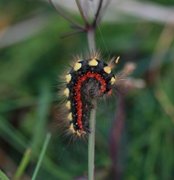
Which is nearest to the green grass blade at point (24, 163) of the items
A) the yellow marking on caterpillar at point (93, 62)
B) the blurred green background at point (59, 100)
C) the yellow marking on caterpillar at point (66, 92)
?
the blurred green background at point (59, 100)

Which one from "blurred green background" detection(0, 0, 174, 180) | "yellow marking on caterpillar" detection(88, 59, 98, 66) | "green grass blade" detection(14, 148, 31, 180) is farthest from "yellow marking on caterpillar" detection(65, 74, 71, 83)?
"blurred green background" detection(0, 0, 174, 180)

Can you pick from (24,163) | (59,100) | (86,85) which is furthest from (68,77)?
(59,100)

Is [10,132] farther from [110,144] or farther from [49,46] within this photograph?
[49,46]

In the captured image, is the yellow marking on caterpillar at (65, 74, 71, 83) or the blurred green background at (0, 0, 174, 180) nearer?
the yellow marking on caterpillar at (65, 74, 71, 83)

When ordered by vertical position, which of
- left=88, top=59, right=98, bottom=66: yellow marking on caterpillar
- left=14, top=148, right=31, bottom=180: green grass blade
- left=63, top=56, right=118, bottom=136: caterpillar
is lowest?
left=14, top=148, right=31, bottom=180: green grass blade

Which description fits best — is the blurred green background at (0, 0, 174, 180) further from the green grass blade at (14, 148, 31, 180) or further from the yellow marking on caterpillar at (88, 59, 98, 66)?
the yellow marking on caterpillar at (88, 59, 98, 66)

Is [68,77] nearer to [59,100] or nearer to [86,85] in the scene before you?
[86,85]

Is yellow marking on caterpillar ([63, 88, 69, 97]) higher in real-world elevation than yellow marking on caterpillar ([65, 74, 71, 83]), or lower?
lower
